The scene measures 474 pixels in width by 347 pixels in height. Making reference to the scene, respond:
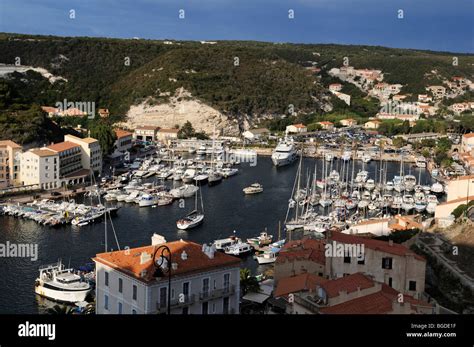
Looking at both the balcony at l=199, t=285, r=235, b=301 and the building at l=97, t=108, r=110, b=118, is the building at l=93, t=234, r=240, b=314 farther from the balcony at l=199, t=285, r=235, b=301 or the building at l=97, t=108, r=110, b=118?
the building at l=97, t=108, r=110, b=118

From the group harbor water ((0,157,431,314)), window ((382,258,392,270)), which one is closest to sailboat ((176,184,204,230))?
harbor water ((0,157,431,314))

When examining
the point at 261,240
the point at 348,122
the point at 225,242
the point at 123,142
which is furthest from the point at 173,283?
the point at 348,122

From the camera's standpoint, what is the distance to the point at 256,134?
26.1 metres

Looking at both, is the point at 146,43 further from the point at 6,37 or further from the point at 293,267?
the point at 293,267

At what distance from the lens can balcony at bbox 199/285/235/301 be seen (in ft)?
17.5

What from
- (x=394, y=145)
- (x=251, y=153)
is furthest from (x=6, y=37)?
(x=394, y=145)

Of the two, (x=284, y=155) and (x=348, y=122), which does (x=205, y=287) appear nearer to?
(x=284, y=155)

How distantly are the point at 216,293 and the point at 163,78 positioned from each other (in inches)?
954

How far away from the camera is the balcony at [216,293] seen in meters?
5.32

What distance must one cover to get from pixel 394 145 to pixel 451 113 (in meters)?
10.5

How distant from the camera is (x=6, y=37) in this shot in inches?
1308

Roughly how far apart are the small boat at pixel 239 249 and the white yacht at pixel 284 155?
31.7 feet

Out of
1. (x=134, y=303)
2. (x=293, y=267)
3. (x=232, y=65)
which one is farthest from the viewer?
(x=232, y=65)

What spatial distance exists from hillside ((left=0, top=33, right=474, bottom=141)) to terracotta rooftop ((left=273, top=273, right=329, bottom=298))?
20.0 metres
